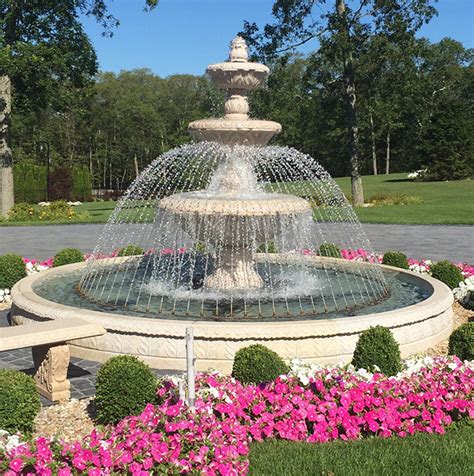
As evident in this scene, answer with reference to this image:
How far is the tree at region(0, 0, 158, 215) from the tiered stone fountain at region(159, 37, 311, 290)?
17803 millimetres

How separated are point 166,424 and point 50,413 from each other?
2016mm

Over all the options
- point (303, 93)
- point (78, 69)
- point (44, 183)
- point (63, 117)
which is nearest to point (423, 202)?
point (303, 93)

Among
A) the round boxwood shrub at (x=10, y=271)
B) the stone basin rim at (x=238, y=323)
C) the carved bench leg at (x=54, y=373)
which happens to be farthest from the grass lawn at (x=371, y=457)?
the round boxwood shrub at (x=10, y=271)

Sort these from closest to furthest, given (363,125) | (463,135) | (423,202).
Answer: (423,202) → (463,135) → (363,125)

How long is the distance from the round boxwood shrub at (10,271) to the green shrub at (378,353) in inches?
298

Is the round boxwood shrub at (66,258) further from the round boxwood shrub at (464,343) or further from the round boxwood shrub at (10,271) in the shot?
the round boxwood shrub at (464,343)

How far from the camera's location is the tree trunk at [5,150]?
28188mm

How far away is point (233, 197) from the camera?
11.2 metres

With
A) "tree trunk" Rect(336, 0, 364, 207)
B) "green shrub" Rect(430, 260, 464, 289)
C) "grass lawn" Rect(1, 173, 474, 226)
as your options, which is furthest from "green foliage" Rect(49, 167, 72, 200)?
"green shrub" Rect(430, 260, 464, 289)

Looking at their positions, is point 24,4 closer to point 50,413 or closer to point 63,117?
point 50,413

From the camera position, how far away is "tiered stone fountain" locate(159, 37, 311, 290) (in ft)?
32.7

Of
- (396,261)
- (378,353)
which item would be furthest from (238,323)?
(396,261)

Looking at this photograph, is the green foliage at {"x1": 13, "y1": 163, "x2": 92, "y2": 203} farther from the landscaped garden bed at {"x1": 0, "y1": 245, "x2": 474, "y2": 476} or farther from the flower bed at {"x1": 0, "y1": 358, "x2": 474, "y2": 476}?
the flower bed at {"x1": 0, "y1": 358, "x2": 474, "y2": 476}

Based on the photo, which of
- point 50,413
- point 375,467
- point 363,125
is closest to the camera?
point 375,467
